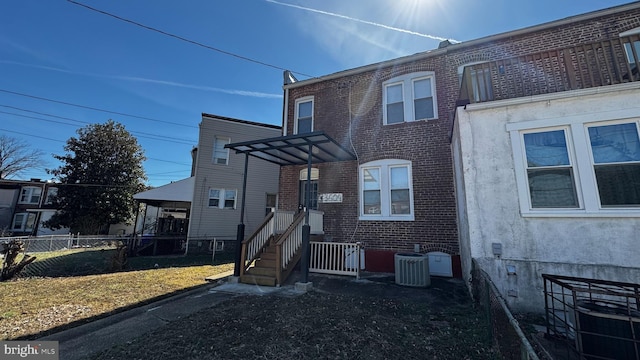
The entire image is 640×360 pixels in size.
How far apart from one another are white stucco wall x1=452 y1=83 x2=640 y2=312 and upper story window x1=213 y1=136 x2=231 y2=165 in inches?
529

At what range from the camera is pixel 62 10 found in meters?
7.55

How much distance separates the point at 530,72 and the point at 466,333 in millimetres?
5051

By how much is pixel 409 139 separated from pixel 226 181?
11.1m

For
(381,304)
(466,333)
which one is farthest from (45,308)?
(466,333)

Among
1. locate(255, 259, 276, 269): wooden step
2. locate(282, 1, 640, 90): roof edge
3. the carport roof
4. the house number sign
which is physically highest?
locate(282, 1, 640, 90): roof edge

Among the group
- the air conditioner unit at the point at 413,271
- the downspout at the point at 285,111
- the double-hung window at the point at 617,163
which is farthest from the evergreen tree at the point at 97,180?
the double-hung window at the point at 617,163

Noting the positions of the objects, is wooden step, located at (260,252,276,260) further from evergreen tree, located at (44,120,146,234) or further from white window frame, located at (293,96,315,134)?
evergreen tree, located at (44,120,146,234)

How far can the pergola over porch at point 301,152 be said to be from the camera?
6508mm

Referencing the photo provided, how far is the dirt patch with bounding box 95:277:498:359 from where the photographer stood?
3.35 m

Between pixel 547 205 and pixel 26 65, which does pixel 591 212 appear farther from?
pixel 26 65

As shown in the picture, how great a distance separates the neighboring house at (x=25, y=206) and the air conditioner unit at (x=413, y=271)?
114 ft

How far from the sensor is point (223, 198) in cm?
1527

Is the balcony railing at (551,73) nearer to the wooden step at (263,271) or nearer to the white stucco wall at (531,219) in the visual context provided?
the white stucco wall at (531,219)

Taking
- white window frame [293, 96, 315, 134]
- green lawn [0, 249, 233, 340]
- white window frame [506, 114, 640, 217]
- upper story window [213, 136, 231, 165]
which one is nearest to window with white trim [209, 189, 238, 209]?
upper story window [213, 136, 231, 165]
